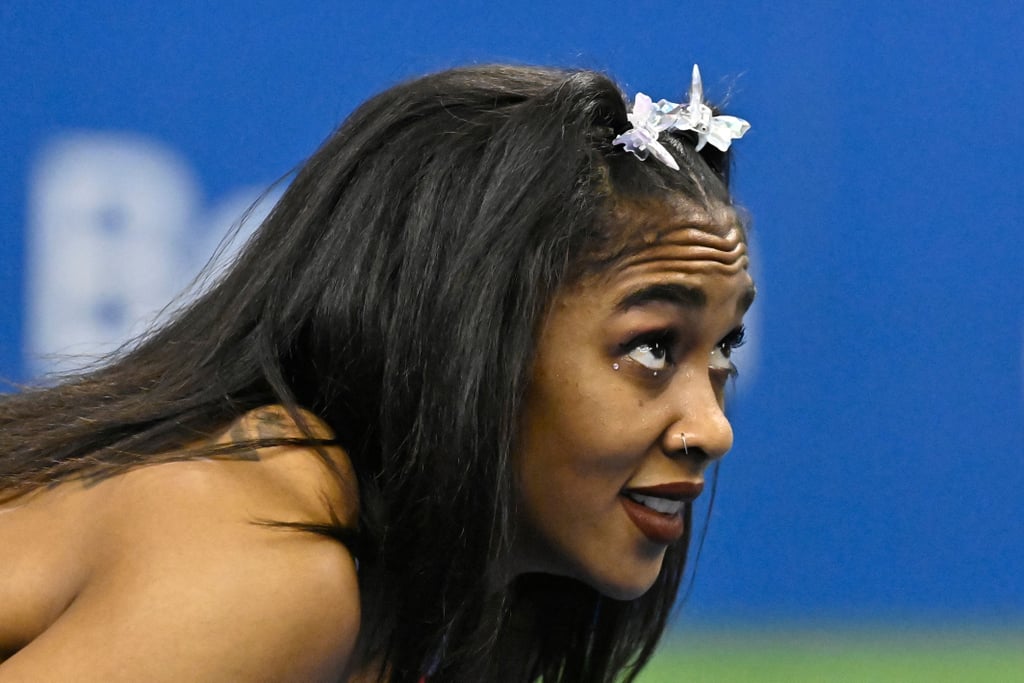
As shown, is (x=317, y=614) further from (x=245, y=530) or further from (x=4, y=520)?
(x=4, y=520)

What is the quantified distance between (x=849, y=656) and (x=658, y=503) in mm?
1306

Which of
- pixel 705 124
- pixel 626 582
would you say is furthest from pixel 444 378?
pixel 705 124

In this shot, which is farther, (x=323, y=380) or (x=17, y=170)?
(x=17, y=170)

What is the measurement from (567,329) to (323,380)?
0.23 m

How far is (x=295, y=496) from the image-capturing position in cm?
110

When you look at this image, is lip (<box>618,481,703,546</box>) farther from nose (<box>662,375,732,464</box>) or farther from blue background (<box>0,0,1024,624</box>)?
blue background (<box>0,0,1024,624</box>)

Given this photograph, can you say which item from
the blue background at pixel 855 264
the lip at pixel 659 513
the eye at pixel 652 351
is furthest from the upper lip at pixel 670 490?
the blue background at pixel 855 264

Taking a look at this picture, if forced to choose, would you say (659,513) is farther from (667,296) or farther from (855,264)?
(855,264)

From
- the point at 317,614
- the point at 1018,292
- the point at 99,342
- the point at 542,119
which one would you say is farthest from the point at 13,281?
the point at 1018,292

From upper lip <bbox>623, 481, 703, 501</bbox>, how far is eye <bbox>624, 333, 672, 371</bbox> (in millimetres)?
114

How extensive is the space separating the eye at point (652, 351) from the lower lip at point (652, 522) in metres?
0.13

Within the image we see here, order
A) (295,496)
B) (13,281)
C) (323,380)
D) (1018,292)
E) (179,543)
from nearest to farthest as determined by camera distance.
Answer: (179,543), (295,496), (323,380), (13,281), (1018,292)

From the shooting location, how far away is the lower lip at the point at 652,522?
1.29 metres

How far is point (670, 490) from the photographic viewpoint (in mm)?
1285
